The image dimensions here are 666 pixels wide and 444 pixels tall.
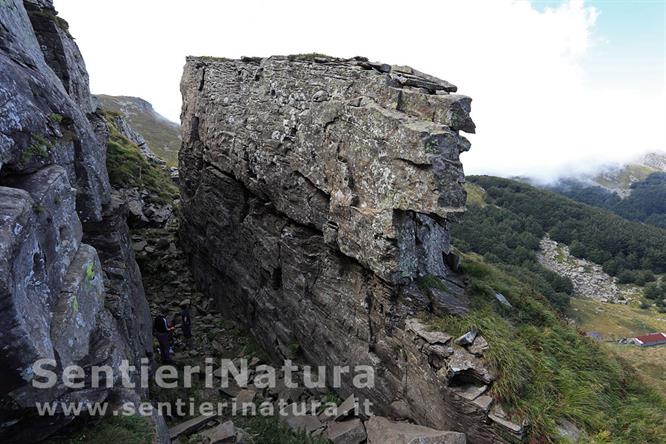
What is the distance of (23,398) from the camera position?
24.3ft

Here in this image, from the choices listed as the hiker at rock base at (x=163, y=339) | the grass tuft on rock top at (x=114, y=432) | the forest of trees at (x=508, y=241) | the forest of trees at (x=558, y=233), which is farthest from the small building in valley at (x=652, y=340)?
the grass tuft on rock top at (x=114, y=432)

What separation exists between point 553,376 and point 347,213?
29.1 ft

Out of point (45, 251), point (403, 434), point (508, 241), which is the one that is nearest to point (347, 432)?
point (403, 434)

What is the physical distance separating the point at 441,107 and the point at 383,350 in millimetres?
9169

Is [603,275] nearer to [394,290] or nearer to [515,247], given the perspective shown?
[515,247]

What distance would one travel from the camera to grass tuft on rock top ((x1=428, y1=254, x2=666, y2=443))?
1131 cm

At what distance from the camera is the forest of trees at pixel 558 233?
118812 millimetres

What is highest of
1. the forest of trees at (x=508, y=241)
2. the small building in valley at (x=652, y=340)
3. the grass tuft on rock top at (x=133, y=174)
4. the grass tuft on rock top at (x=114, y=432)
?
the grass tuft on rock top at (x=133, y=174)

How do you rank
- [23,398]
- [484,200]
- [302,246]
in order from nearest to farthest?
1. [23,398]
2. [302,246]
3. [484,200]

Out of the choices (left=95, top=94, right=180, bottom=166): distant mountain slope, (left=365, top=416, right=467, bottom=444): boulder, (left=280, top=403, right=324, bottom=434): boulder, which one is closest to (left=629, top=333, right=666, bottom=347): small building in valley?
(left=365, top=416, right=467, bottom=444): boulder

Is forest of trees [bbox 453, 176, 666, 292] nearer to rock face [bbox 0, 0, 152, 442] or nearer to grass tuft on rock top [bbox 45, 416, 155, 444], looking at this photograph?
rock face [bbox 0, 0, 152, 442]

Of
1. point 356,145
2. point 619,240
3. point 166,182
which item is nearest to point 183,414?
point 356,145

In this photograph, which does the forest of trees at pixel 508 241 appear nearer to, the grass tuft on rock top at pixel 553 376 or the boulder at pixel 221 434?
the grass tuft on rock top at pixel 553 376

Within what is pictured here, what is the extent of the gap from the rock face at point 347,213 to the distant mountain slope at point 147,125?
93098mm
